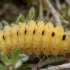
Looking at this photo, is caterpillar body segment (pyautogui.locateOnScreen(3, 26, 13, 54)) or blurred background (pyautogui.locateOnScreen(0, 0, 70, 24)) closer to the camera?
caterpillar body segment (pyautogui.locateOnScreen(3, 26, 13, 54))

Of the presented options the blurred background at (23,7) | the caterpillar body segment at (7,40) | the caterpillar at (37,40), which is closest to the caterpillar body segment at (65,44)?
the caterpillar at (37,40)

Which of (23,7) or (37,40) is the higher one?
(23,7)

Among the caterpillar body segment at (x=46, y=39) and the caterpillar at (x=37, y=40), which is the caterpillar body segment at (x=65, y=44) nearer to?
the caterpillar at (x=37, y=40)

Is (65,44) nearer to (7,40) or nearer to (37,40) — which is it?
(37,40)

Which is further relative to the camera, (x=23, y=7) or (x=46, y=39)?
(x=23, y=7)

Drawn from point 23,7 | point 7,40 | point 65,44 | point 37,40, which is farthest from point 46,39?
point 23,7

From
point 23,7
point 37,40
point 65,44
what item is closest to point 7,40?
point 37,40

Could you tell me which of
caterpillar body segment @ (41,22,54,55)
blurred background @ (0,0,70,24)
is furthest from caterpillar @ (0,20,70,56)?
blurred background @ (0,0,70,24)

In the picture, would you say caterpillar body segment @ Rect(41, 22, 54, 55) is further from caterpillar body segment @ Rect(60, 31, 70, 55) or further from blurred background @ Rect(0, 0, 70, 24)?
blurred background @ Rect(0, 0, 70, 24)
